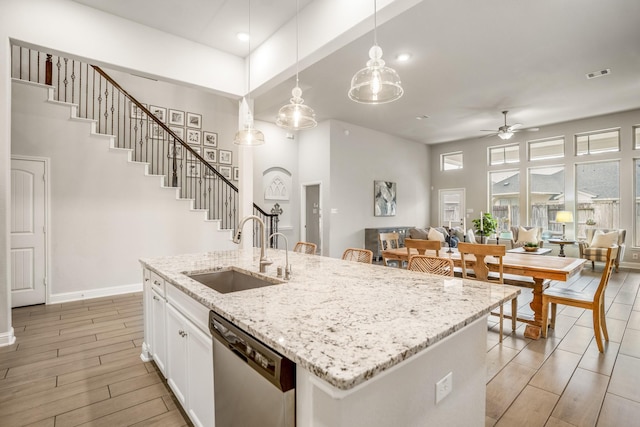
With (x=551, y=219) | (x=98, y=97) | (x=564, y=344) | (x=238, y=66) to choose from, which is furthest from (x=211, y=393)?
(x=551, y=219)

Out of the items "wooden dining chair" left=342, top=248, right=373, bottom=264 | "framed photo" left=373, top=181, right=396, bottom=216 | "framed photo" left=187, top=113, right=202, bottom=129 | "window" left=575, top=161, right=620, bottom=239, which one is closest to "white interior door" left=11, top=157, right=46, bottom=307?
"framed photo" left=187, top=113, right=202, bottom=129

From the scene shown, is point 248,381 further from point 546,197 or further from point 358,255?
point 546,197

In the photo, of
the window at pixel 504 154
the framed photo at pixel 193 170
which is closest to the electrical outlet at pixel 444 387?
the framed photo at pixel 193 170

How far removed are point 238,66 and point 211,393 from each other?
427cm

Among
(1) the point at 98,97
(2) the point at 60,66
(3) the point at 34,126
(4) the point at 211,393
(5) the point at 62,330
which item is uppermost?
(2) the point at 60,66

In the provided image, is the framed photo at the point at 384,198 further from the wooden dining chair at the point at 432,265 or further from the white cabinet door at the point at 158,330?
the white cabinet door at the point at 158,330

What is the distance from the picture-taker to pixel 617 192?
7.04 metres

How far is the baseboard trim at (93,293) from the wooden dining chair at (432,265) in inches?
175

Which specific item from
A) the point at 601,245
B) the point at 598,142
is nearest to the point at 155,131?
the point at 601,245

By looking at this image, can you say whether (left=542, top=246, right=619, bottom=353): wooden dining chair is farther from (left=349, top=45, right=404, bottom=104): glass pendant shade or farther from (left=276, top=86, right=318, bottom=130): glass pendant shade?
(left=276, top=86, right=318, bottom=130): glass pendant shade

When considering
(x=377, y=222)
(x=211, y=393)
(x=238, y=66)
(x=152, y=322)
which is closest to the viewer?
(x=211, y=393)

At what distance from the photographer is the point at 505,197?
8.73 m

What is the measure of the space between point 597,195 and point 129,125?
1028 cm

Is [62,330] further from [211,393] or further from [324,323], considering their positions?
[324,323]
